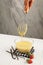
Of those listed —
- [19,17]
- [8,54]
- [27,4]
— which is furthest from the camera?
[19,17]

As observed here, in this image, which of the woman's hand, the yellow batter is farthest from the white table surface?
the woman's hand

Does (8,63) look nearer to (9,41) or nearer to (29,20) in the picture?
(9,41)

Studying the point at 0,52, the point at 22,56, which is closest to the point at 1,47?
the point at 0,52

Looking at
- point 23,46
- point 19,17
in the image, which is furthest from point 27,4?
point 23,46

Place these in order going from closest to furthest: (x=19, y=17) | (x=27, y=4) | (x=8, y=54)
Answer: (x=8, y=54), (x=27, y=4), (x=19, y=17)

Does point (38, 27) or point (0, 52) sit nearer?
point (0, 52)

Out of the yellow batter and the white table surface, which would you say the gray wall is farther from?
the yellow batter

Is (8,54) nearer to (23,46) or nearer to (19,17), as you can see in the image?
(23,46)

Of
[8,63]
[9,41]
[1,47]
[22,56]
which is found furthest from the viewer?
[9,41]
